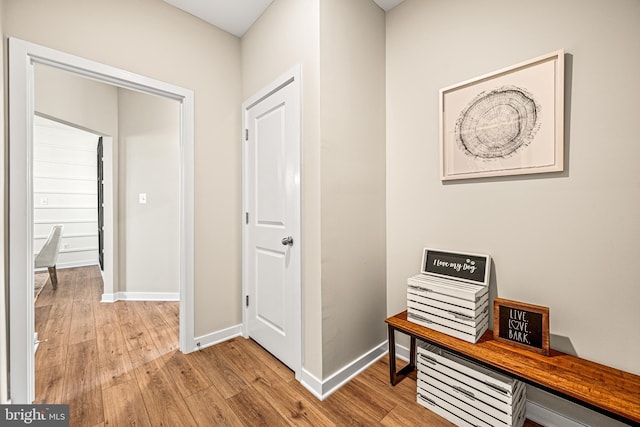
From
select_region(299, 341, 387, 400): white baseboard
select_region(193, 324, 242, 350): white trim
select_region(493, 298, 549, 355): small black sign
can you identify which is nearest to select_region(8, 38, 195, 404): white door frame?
select_region(193, 324, 242, 350): white trim

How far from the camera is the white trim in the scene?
2125 millimetres

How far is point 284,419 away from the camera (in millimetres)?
1421

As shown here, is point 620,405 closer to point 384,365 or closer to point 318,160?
point 384,365

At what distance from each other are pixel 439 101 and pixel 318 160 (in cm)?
89

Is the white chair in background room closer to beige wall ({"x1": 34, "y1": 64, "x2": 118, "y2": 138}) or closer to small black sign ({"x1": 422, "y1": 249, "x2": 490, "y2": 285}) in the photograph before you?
beige wall ({"x1": 34, "y1": 64, "x2": 118, "y2": 138})

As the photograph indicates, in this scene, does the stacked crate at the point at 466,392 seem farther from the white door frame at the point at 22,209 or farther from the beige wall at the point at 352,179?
the white door frame at the point at 22,209

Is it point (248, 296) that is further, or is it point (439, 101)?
point (248, 296)

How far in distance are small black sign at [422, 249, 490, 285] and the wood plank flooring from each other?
75cm

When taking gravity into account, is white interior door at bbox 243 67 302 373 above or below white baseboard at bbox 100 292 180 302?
above

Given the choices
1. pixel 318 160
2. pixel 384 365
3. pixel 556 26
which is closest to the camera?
pixel 556 26

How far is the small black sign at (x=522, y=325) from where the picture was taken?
4.12ft

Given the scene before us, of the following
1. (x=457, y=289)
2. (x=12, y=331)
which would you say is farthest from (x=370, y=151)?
(x=12, y=331)

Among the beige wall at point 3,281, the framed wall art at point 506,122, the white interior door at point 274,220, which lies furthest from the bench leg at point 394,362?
the beige wall at point 3,281

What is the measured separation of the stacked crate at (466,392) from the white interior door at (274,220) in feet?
2.59
